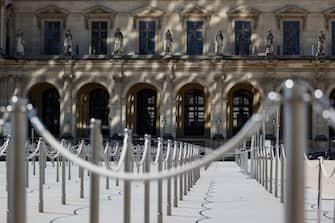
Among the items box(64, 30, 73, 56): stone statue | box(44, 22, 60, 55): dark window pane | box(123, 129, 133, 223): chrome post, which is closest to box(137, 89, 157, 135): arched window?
box(44, 22, 60, 55): dark window pane

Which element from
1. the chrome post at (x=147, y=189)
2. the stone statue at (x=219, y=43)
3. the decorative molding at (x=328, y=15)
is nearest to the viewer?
the chrome post at (x=147, y=189)

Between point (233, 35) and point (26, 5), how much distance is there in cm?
1452

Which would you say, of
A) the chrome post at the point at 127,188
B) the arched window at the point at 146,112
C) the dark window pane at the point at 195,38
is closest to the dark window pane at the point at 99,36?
the arched window at the point at 146,112

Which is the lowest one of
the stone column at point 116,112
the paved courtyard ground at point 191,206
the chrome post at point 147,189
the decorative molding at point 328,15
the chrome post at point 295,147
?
the paved courtyard ground at point 191,206

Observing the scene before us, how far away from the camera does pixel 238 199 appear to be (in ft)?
55.3

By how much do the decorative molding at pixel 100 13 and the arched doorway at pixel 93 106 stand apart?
4719mm

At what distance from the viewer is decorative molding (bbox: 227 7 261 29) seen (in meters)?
51.1

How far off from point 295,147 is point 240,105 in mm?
49937

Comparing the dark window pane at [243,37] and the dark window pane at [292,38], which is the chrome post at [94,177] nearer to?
the dark window pane at [243,37]

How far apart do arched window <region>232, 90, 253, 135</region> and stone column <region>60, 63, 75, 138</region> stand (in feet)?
40.0

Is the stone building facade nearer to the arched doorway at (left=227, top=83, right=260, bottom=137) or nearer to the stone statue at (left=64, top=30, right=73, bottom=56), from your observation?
the arched doorway at (left=227, top=83, right=260, bottom=137)

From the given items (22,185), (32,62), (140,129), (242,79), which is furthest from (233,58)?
(22,185)

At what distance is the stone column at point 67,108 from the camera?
161 feet

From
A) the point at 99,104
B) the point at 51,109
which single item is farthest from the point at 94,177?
the point at 51,109
